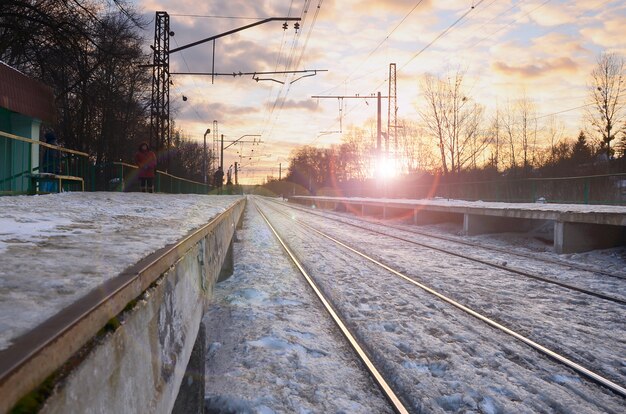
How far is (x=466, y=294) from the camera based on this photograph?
6.89 m

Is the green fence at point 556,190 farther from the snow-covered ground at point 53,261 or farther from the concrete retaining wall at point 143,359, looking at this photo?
the concrete retaining wall at point 143,359

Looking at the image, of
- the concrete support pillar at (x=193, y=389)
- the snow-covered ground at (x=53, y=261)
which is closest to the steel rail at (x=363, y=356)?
the concrete support pillar at (x=193, y=389)

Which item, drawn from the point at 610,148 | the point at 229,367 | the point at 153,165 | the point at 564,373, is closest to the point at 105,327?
the point at 229,367

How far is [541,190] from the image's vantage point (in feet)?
78.2

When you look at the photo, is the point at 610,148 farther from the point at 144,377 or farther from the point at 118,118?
the point at 144,377

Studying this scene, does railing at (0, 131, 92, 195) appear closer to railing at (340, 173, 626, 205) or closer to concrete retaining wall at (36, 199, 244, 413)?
concrete retaining wall at (36, 199, 244, 413)

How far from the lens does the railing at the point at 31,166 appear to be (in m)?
10.3

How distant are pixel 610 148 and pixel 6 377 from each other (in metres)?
50.8

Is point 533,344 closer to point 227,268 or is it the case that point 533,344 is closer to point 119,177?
point 227,268

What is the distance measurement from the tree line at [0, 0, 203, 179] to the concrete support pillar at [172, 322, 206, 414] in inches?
647

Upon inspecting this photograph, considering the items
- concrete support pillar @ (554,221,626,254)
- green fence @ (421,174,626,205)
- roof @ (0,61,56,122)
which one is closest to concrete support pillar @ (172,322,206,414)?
concrete support pillar @ (554,221,626,254)

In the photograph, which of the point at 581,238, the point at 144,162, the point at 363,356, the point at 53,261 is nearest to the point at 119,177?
the point at 144,162

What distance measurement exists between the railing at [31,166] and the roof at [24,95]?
2020 mm

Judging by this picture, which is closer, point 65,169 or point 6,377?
point 6,377
